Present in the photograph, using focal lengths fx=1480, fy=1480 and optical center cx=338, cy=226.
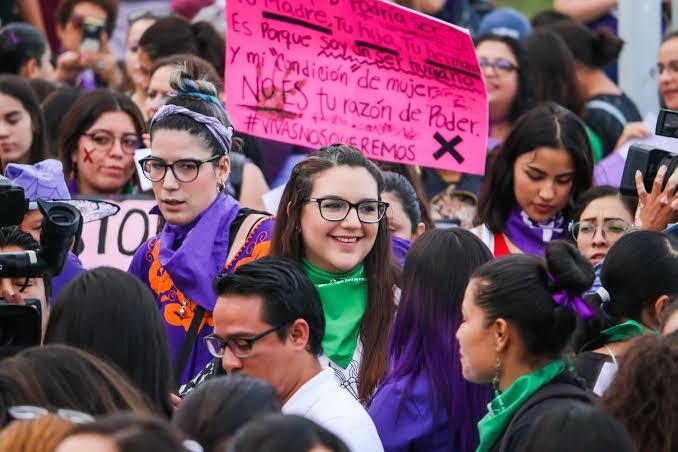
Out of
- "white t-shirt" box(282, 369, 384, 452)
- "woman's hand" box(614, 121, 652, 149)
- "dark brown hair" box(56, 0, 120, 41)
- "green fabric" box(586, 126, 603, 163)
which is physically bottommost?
"white t-shirt" box(282, 369, 384, 452)

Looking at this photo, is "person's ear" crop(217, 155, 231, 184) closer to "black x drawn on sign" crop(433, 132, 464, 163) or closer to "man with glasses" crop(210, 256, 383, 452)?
"man with glasses" crop(210, 256, 383, 452)

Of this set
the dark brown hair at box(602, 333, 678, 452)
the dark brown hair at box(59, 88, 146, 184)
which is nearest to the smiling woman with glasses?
the dark brown hair at box(59, 88, 146, 184)

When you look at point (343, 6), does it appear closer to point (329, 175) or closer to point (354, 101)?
point (354, 101)

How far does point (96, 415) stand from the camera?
11.3 ft

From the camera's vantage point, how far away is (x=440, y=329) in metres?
4.53

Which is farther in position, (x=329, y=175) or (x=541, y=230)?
(x=541, y=230)

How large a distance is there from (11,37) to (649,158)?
4.70 metres

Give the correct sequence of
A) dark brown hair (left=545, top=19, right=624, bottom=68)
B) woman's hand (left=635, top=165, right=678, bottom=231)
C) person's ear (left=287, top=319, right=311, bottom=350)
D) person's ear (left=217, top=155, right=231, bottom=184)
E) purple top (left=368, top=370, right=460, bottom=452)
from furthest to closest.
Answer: dark brown hair (left=545, top=19, right=624, bottom=68)
woman's hand (left=635, top=165, right=678, bottom=231)
person's ear (left=217, top=155, right=231, bottom=184)
purple top (left=368, top=370, right=460, bottom=452)
person's ear (left=287, top=319, right=311, bottom=350)

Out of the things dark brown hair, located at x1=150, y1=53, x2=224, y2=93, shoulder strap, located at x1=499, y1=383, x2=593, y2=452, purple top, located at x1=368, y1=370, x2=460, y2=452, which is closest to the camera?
shoulder strap, located at x1=499, y1=383, x2=593, y2=452

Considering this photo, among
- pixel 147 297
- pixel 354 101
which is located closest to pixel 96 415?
pixel 147 297

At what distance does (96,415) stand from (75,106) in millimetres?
3818

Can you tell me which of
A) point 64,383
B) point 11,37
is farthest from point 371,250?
point 11,37

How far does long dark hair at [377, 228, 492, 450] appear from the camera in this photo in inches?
176

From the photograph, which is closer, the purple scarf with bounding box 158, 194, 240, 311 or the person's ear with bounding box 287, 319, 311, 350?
the person's ear with bounding box 287, 319, 311, 350
